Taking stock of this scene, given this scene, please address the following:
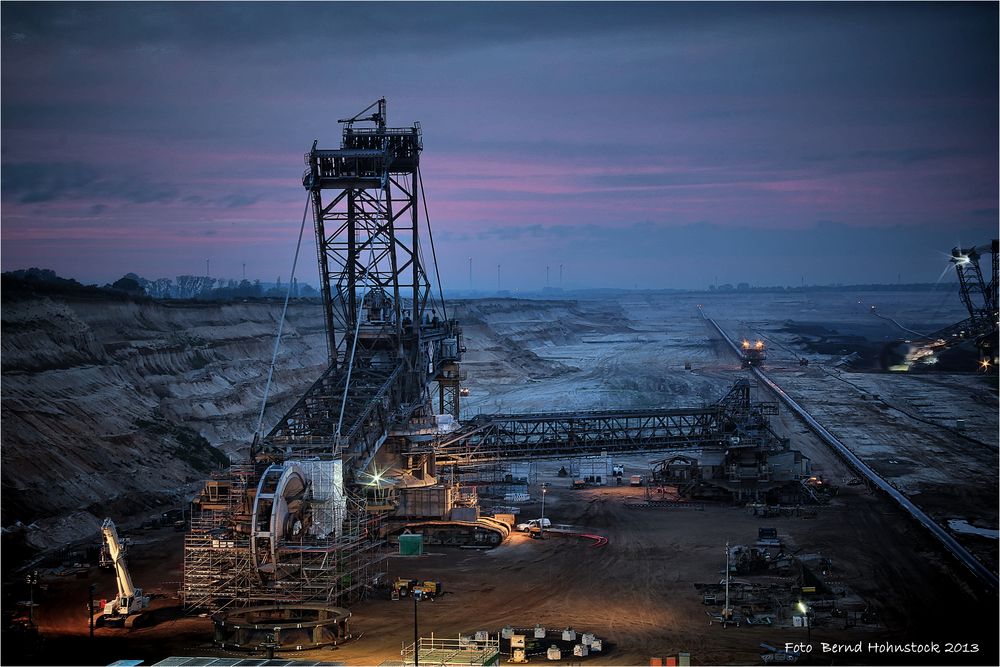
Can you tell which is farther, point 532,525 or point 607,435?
point 607,435

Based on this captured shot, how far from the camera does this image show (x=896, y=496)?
6125cm

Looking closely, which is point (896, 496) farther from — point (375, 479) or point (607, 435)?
point (375, 479)

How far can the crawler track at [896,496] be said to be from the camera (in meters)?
43.9

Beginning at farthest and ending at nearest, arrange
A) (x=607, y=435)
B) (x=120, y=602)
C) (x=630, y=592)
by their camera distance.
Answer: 1. (x=607, y=435)
2. (x=630, y=592)
3. (x=120, y=602)

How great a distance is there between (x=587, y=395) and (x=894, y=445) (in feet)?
147

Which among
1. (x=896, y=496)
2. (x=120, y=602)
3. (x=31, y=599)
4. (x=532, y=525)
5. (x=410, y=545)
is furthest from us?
(x=896, y=496)

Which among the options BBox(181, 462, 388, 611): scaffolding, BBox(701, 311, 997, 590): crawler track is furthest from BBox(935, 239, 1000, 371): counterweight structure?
BBox(181, 462, 388, 611): scaffolding

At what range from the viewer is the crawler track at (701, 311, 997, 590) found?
144 feet

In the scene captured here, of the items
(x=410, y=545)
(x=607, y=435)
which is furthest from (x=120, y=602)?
(x=607, y=435)

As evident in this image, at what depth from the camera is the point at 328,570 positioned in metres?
42.4

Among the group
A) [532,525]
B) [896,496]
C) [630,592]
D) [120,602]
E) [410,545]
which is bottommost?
[630,592]

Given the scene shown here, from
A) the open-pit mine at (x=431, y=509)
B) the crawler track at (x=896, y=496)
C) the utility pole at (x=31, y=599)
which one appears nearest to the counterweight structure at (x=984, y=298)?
the open-pit mine at (x=431, y=509)

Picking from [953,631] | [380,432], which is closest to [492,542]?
[380,432]

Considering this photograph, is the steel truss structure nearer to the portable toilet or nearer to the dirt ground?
the dirt ground
